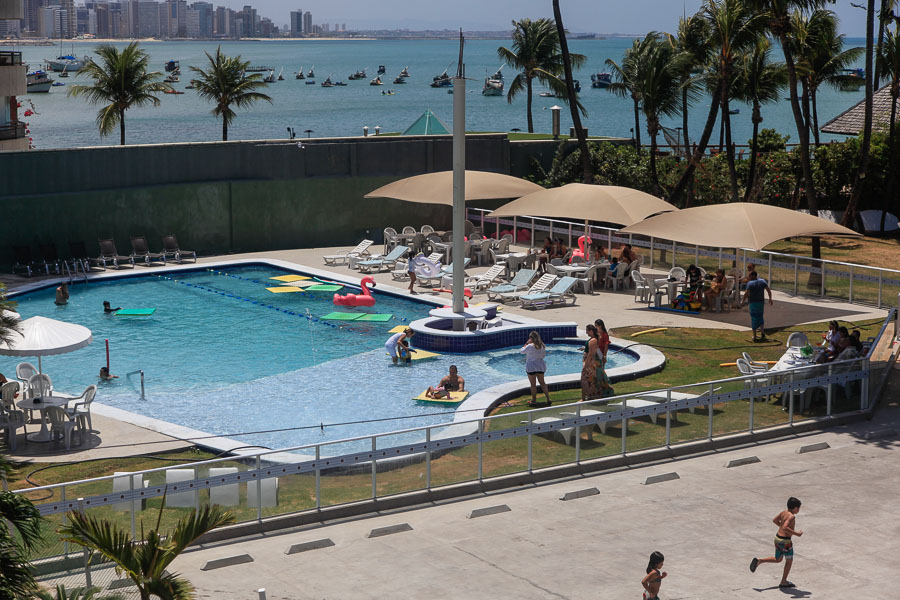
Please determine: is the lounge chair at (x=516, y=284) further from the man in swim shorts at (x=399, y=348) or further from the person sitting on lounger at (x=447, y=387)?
the person sitting on lounger at (x=447, y=387)

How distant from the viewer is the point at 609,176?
35594 mm

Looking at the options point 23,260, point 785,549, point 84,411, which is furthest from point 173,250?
point 785,549

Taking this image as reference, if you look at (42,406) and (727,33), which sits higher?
(727,33)

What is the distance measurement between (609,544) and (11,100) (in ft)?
101

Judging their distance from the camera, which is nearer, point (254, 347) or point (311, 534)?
point (311, 534)

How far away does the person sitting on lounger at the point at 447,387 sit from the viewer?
17969 mm

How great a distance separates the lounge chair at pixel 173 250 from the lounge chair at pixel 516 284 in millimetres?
9295

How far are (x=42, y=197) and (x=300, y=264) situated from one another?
6.83 metres

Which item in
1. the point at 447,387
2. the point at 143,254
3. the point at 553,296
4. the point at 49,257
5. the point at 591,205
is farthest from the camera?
the point at 143,254

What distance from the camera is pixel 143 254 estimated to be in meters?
29.9

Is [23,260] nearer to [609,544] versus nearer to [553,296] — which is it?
[553,296]

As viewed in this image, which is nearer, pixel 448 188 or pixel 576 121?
pixel 448 188

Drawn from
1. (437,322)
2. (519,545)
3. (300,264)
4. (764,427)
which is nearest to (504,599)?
(519,545)

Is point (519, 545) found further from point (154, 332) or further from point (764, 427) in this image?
point (154, 332)
